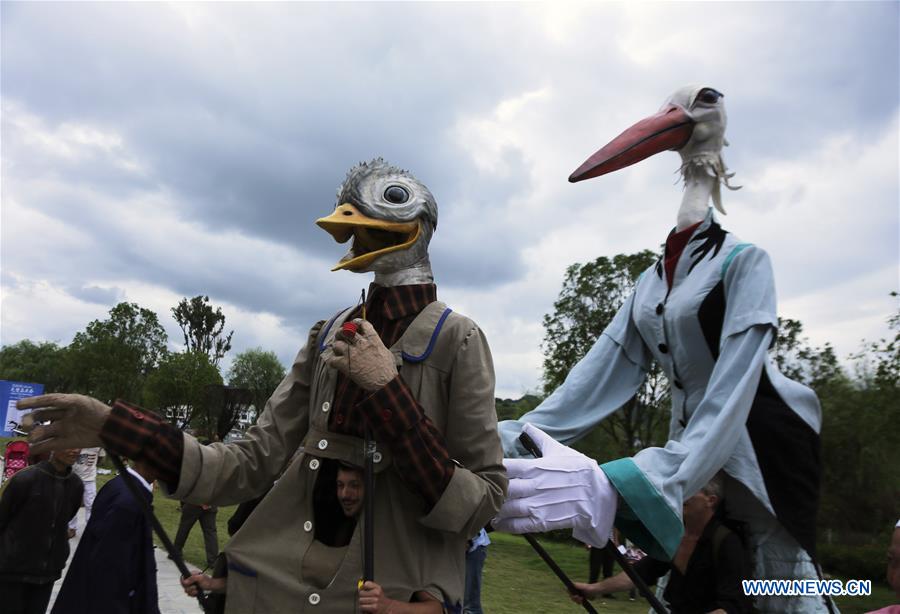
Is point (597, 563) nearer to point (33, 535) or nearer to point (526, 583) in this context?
point (526, 583)

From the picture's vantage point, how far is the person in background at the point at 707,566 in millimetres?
2594

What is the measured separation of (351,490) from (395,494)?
12cm

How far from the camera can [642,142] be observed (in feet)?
8.61

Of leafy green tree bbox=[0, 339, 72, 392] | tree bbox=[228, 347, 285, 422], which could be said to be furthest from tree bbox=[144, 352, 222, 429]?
leafy green tree bbox=[0, 339, 72, 392]

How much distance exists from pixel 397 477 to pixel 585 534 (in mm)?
554

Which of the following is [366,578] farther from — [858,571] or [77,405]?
[858,571]

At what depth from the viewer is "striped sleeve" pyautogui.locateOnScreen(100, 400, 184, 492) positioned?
1.88m

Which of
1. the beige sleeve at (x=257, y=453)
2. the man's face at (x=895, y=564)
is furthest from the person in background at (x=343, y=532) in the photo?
the man's face at (x=895, y=564)

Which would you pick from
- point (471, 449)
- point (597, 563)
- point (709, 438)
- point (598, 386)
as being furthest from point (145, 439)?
point (597, 563)

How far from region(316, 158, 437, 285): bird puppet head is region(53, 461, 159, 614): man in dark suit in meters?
3.06

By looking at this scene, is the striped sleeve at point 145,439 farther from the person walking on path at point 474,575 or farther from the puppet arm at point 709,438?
the person walking on path at point 474,575

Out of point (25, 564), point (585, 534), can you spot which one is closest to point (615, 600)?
point (25, 564)

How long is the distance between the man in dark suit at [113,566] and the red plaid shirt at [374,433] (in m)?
2.84

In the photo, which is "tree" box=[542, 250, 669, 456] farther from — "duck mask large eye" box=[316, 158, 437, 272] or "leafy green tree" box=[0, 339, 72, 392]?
"leafy green tree" box=[0, 339, 72, 392]
